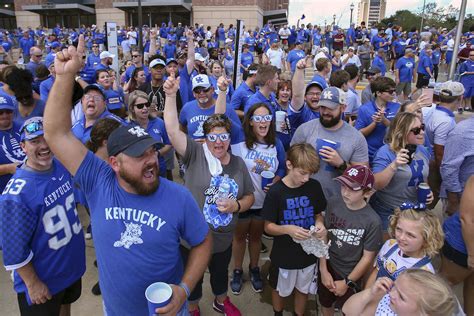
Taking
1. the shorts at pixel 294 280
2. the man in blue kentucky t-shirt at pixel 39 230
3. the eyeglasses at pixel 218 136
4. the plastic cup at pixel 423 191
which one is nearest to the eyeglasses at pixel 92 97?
Result: the man in blue kentucky t-shirt at pixel 39 230

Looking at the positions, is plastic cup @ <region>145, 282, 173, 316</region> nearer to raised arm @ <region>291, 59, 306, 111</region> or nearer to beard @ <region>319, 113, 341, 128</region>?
beard @ <region>319, 113, 341, 128</region>

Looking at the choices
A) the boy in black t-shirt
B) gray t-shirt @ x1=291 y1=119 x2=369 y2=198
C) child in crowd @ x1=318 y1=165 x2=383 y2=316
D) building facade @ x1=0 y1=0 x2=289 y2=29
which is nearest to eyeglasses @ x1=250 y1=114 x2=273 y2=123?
gray t-shirt @ x1=291 y1=119 x2=369 y2=198

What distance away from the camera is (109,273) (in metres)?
2.03

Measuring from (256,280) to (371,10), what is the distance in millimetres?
149067

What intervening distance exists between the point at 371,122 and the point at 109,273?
3766mm

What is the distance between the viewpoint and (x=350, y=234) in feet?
9.23

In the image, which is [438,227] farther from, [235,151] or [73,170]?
[73,170]

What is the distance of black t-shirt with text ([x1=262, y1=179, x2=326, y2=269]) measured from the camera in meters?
2.94

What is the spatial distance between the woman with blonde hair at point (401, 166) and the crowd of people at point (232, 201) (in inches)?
0.5

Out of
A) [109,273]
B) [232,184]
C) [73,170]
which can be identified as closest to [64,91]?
[73,170]

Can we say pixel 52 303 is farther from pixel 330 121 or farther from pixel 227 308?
pixel 330 121

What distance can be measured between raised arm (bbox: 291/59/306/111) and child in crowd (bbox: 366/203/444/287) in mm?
2058

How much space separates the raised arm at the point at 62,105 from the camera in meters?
1.85

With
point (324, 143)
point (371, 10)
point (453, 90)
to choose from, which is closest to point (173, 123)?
point (324, 143)
